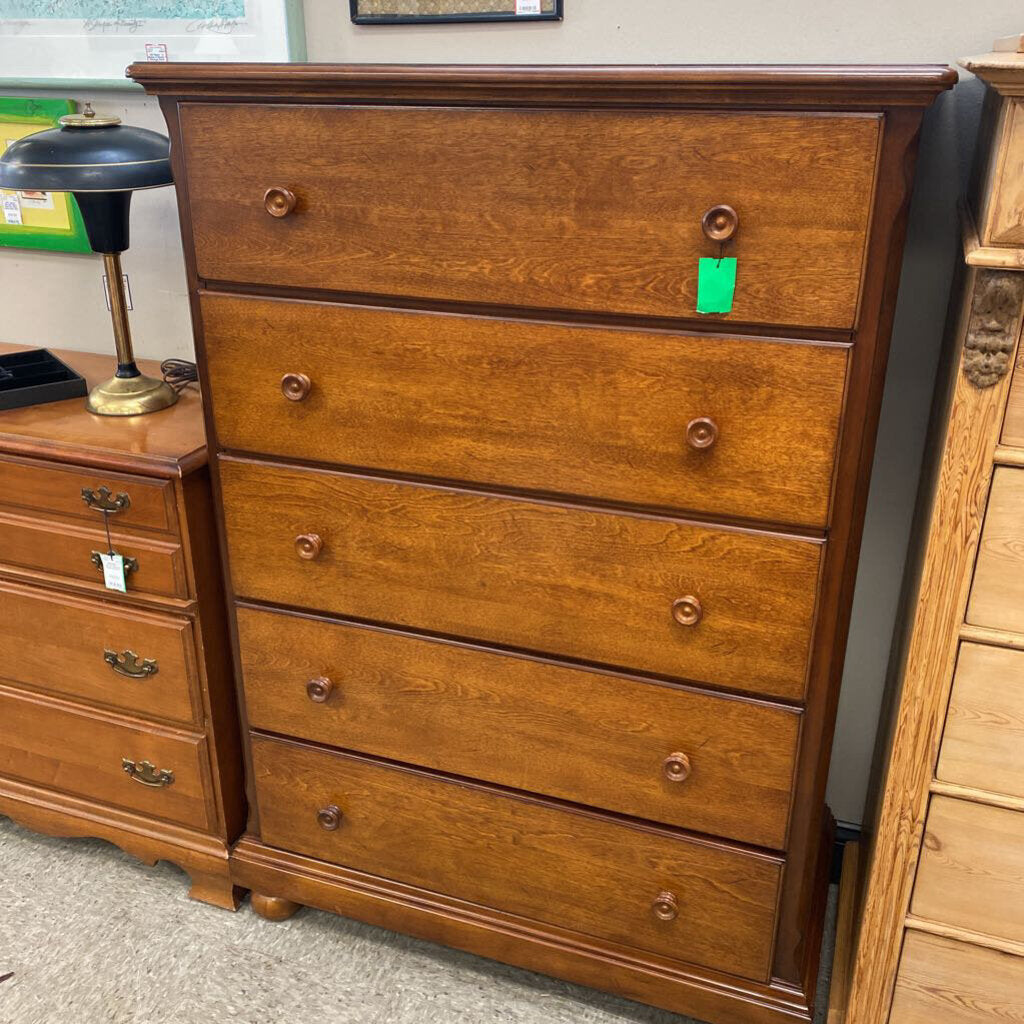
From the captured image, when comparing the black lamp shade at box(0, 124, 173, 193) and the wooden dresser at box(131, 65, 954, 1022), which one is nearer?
the wooden dresser at box(131, 65, 954, 1022)

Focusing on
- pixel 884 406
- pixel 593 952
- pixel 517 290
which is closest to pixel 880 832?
pixel 593 952

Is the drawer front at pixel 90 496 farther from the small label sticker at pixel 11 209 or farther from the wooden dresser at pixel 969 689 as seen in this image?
the wooden dresser at pixel 969 689

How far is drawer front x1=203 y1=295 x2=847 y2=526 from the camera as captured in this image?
1251 millimetres

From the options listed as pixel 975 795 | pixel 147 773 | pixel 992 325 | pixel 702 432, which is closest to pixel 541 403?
pixel 702 432

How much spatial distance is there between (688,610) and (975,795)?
443 millimetres

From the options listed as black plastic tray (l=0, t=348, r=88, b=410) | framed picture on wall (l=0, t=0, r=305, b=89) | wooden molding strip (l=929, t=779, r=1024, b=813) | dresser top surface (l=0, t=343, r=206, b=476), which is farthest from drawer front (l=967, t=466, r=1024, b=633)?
black plastic tray (l=0, t=348, r=88, b=410)

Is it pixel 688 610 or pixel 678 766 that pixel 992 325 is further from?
pixel 678 766

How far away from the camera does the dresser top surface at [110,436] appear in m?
1.64

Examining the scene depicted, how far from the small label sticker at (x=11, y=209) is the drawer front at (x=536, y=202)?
1012 mm

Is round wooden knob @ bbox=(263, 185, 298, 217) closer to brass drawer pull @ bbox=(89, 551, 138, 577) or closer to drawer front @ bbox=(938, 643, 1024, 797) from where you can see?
brass drawer pull @ bbox=(89, 551, 138, 577)

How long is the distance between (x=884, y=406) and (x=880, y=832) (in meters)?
0.70

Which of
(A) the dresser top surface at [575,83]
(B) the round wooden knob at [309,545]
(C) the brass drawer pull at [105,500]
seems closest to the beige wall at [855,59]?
(A) the dresser top surface at [575,83]

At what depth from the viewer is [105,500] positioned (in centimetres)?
168

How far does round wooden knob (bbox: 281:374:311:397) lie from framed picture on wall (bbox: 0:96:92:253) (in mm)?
912
